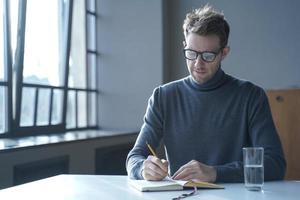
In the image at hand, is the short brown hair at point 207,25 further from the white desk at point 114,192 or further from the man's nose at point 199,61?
the white desk at point 114,192

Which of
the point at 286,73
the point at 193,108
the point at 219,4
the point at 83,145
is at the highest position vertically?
the point at 219,4

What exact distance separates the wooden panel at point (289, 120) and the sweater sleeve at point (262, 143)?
1.24 meters

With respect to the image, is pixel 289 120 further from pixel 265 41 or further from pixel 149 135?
pixel 149 135

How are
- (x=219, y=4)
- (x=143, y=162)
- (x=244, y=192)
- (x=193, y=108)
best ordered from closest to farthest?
(x=244, y=192) < (x=143, y=162) < (x=193, y=108) < (x=219, y=4)

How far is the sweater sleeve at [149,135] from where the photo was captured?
181cm

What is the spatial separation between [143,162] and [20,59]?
2.27 m

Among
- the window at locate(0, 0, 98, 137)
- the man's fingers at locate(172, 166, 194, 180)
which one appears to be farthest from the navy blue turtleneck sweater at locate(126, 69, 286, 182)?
the window at locate(0, 0, 98, 137)

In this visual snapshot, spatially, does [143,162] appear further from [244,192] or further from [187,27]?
[187,27]

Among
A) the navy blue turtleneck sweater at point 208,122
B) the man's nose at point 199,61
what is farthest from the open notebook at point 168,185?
the man's nose at point 199,61

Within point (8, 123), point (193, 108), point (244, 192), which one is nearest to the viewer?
point (244, 192)

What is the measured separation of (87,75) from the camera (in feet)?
16.0

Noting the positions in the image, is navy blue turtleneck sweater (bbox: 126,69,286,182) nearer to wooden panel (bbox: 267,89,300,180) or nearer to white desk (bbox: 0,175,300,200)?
white desk (bbox: 0,175,300,200)

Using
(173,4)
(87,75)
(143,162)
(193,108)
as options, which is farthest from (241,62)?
(143,162)

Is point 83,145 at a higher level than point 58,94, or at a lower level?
lower
